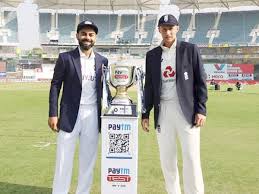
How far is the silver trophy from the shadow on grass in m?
1.66

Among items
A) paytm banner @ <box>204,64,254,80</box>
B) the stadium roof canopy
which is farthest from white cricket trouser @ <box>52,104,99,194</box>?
the stadium roof canopy

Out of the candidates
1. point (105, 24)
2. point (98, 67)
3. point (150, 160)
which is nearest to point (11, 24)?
point (105, 24)

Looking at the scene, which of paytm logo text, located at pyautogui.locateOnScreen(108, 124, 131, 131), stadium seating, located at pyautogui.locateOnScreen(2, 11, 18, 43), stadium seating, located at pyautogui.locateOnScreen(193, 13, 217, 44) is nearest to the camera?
paytm logo text, located at pyautogui.locateOnScreen(108, 124, 131, 131)

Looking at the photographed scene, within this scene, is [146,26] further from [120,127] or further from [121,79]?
[120,127]

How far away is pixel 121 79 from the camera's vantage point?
4.77 meters

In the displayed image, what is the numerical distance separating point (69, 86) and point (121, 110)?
0.63m

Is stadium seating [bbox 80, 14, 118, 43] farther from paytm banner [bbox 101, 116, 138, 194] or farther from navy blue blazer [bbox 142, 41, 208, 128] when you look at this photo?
paytm banner [bbox 101, 116, 138, 194]

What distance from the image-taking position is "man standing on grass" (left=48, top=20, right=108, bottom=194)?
466cm

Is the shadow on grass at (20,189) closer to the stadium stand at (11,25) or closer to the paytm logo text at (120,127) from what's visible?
the paytm logo text at (120,127)

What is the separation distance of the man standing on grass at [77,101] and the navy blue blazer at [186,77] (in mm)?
607

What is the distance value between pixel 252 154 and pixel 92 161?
14.3ft

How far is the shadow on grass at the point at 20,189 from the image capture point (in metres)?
5.47

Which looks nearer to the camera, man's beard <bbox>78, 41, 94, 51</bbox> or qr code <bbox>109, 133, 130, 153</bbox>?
qr code <bbox>109, 133, 130, 153</bbox>

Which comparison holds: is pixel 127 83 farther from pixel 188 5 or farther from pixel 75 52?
pixel 188 5
